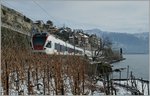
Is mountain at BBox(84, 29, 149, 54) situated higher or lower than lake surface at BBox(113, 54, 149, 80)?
higher

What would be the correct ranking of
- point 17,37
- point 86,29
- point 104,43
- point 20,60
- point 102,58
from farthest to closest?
1. point 17,37
2. point 20,60
3. point 102,58
4. point 104,43
5. point 86,29

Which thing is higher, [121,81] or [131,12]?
[131,12]

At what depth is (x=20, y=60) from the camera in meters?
2.31

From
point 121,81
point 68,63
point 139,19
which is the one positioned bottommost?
point 121,81

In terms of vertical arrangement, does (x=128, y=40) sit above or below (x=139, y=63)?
above

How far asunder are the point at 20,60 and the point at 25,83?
0.83ft

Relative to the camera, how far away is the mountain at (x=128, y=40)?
1644mm

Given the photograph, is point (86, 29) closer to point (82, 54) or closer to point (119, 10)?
point (119, 10)

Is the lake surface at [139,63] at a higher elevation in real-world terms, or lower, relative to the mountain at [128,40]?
lower

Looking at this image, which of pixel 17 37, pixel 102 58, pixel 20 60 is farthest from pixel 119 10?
pixel 17 37

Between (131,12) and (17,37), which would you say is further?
(17,37)

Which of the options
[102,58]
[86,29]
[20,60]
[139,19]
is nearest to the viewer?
[139,19]

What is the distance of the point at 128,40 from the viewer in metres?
1.76

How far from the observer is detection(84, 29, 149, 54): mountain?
1644mm
